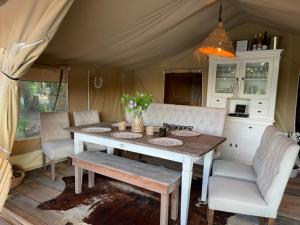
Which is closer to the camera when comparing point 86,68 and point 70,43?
point 70,43

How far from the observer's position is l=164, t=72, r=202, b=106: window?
14.6 ft

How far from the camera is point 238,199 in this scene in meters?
1.68

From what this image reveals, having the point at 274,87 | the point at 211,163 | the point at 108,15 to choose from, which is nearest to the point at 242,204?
the point at 211,163

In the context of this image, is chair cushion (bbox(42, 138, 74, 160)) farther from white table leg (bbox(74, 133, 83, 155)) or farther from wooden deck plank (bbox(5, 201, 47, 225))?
wooden deck plank (bbox(5, 201, 47, 225))

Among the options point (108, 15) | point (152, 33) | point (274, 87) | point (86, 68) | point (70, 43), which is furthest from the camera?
point (86, 68)

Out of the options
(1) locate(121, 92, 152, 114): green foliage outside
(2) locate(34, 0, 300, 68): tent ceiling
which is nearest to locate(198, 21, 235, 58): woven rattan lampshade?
(2) locate(34, 0, 300, 68): tent ceiling

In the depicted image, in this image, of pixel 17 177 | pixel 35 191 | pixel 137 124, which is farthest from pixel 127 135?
pixel 17 177

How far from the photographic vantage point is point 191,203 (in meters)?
2.38

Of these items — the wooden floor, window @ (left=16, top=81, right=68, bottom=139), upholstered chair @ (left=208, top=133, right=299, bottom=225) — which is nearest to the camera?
upholstered chair @ (left=208, top=133, right=299, bottom=225)

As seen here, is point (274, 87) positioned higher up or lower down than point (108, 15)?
lower down

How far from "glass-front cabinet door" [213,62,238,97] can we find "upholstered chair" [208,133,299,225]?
1.91 metres

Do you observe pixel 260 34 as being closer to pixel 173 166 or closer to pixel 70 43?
pixel 173 166

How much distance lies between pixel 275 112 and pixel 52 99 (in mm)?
3675

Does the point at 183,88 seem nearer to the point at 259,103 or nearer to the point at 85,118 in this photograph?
the point at 259,103
